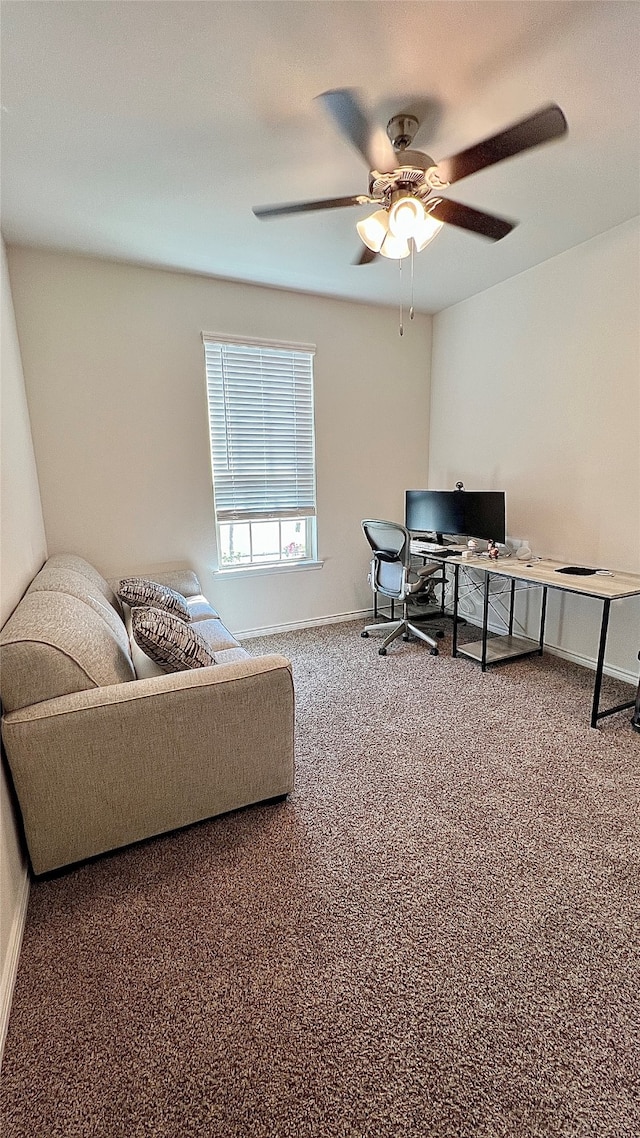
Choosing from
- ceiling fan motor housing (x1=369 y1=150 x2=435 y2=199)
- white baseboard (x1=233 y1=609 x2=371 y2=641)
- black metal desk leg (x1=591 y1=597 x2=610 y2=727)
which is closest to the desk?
black metal desk leg (x1=591 y1=597 x2=610 y2=727)

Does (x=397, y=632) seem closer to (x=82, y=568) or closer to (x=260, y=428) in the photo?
(x=260, y=428)

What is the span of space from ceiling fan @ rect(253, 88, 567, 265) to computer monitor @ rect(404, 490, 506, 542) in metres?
1.74

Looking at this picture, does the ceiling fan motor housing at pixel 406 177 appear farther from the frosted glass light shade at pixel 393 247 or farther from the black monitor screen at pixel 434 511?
the black monitor screen at pixel 434 511

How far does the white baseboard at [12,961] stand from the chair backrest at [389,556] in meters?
2.66

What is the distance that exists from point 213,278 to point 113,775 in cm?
334

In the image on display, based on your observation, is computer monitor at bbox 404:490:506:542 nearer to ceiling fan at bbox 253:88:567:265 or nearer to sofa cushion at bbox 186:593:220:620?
ceiling fan at bbox 253:88:567:265

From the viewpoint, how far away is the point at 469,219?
6.49 ft

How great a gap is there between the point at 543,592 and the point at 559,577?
63 cm

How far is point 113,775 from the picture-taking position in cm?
155

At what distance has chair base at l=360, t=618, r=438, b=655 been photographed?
11.4 feet

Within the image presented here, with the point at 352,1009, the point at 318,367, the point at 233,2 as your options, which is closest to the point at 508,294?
the point at 318,367

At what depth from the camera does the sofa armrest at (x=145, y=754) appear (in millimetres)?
1462

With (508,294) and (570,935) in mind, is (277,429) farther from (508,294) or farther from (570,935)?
(570,935)

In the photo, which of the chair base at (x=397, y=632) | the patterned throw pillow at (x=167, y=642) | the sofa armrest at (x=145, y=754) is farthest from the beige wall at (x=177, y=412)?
the sofa armrest at (x=145, y=754)
